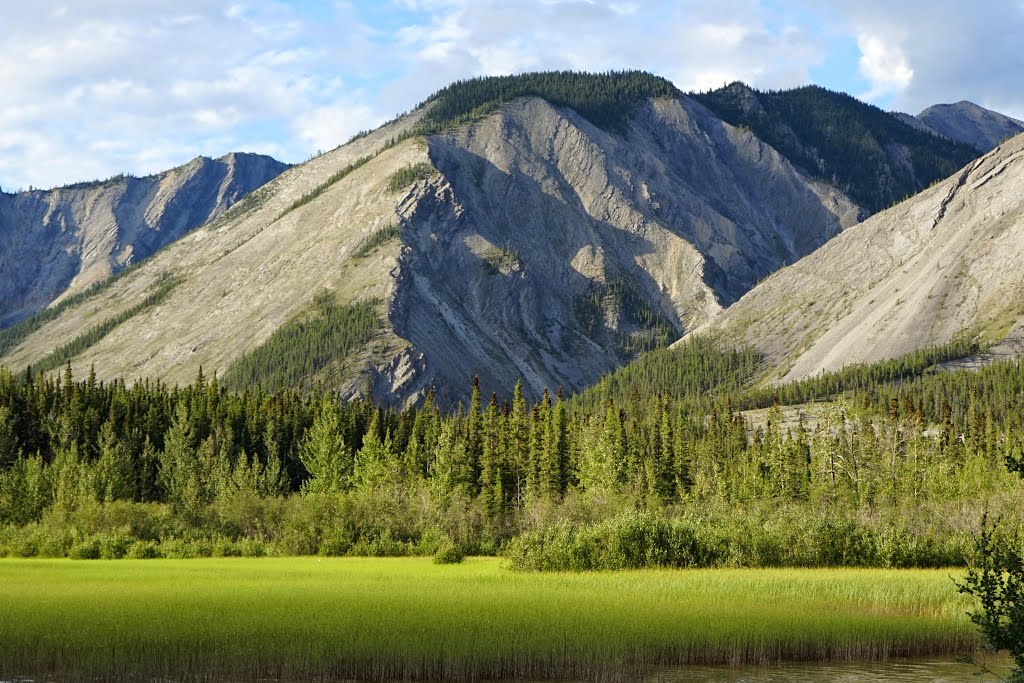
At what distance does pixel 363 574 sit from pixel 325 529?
27381 millimetres

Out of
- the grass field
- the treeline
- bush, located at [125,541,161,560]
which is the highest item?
the treeline

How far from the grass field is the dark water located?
1.40m

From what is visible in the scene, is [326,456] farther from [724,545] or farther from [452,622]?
[452,622]

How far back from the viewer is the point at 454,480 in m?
113

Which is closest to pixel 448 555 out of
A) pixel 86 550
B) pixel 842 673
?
pixel 86 550

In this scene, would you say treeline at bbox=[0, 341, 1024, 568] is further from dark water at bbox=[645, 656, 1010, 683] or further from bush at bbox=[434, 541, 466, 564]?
dark water at bbox=[645, 656, 1010, 683]

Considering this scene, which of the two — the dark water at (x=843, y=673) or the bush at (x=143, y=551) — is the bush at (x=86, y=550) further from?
the dark water at (x=843, y=673)

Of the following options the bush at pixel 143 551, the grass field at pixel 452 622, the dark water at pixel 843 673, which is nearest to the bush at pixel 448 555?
the grass field at pixel 452 622

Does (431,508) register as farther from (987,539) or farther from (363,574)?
(987,539)

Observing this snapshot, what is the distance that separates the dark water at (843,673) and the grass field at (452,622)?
1400 mm

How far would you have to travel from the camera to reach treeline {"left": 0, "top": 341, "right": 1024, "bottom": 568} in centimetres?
8638

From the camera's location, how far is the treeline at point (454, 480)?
283ft

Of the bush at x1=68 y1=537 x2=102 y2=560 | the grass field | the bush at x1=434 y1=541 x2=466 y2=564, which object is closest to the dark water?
the grass field

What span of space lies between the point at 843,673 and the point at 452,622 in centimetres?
1549
